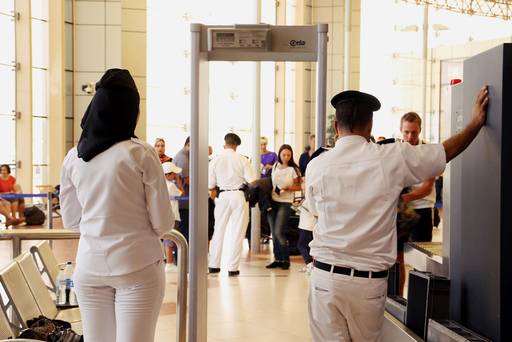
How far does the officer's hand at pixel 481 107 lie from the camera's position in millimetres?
3293

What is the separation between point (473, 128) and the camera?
131 inches

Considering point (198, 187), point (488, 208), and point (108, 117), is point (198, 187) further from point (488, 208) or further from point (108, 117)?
point (488, 208)

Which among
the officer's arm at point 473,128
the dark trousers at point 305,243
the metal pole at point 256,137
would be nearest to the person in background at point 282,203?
the dark trousers at point 305,243

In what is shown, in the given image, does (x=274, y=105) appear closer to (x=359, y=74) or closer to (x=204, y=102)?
(x=359, y=74)

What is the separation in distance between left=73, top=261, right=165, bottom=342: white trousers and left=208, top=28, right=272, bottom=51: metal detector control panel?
1658 mm

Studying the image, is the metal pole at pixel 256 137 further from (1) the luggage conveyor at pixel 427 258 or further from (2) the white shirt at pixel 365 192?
(2) the white shirt at pixel 365 192

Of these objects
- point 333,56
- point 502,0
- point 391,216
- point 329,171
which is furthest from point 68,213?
A: point 333,56

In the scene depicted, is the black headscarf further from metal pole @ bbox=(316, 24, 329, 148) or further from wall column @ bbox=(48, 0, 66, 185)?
wall column @ bbox=(48, 0, 66, 185)

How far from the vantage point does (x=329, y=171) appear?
3.54 meters

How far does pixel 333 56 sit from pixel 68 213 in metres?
19.5

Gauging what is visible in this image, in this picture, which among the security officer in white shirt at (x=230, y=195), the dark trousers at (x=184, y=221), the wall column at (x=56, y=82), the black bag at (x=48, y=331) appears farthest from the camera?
the wall column at (x=56, y=82)

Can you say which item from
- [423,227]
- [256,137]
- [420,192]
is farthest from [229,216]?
[420,192]

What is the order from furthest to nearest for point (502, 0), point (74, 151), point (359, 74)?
point (359, 74), point (502, 0), point (74, 151)

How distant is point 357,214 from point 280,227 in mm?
7630
